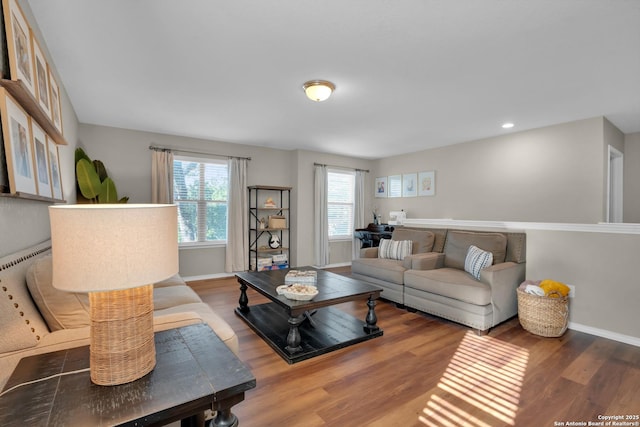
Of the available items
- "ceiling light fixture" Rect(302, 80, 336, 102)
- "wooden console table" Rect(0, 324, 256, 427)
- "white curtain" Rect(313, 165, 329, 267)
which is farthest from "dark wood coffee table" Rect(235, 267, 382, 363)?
"white curtain" Rect(313, 165, 329, 267)

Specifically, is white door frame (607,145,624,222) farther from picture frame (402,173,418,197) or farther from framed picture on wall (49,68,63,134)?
framed picture on wall (49,68,63,134)

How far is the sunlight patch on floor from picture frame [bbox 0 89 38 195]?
243 cm

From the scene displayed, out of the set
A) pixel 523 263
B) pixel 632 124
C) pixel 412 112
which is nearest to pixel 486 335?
pixel 523 263

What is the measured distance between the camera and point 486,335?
9.30 feet

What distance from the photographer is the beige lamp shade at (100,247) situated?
83cm

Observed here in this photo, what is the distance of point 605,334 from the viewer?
110 inches

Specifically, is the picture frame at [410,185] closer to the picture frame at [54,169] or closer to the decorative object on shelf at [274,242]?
the decorative object on shelf at [274,242]

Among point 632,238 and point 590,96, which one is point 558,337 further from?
point 590,96

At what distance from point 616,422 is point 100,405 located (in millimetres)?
2549

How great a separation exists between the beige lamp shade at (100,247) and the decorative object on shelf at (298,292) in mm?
1647

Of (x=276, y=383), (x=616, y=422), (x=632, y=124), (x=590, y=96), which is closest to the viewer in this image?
(x=616, y=422)

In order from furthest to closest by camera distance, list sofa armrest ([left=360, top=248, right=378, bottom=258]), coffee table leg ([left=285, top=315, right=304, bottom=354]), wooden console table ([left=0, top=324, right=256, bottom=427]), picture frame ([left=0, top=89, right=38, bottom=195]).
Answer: sofa armrest ([left=360, top=248, right=378, bottom=258])
coffee table leg ([left=285, top=315, right=304, bottom=354])
picture frame ([left=0, top=89, right=38, bottom=195])
wooden console table ([left=0, top=324, right=256, bottom=427])

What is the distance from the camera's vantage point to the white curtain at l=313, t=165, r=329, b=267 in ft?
19.4

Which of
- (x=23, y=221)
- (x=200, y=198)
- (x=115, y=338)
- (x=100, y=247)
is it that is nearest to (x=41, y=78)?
(x=23, y=221)
